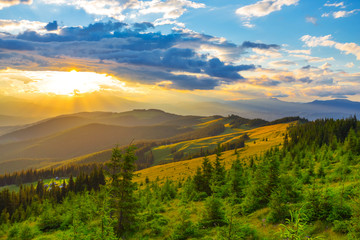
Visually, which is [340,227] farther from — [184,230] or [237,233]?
[184,230]

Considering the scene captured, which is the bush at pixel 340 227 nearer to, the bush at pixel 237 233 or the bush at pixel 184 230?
the bush at pixel 237 233

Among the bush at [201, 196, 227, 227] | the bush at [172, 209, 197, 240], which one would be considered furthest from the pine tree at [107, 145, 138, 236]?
the bush at [201, 196, 227, 227]

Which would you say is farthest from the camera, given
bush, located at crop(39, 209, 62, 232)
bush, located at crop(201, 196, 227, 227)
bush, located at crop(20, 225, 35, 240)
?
bush, located at crop(39, 209, 62, 232)

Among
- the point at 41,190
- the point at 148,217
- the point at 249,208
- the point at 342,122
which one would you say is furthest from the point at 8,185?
the point at 342,122

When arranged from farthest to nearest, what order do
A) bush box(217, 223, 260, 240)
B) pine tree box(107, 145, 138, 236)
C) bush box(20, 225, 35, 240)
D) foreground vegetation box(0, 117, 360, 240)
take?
bush box(20, 225, 35, 240)
pine tree box(107, 145, 138, 236)
foreground vegetation box(0, 117, 360, 240)
bush box(217, 223, 260, 240)

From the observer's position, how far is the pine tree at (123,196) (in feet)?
79.5

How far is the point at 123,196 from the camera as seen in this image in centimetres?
2456

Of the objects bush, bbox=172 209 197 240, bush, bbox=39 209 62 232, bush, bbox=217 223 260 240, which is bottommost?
bush, bbox=39 209 62 232

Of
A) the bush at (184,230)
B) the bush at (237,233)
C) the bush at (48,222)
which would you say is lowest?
the bush at (48,222)

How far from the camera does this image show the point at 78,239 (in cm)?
1529

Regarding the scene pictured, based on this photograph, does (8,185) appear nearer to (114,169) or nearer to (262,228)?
(114,169)

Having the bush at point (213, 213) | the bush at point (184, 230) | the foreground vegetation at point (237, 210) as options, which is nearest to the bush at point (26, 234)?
the foreground vegetation at point (237, 210)

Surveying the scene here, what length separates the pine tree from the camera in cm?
2423

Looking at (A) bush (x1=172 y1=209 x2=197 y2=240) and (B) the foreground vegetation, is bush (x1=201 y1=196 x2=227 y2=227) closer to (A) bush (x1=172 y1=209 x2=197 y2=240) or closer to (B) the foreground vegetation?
(B) the foreground vegetation
